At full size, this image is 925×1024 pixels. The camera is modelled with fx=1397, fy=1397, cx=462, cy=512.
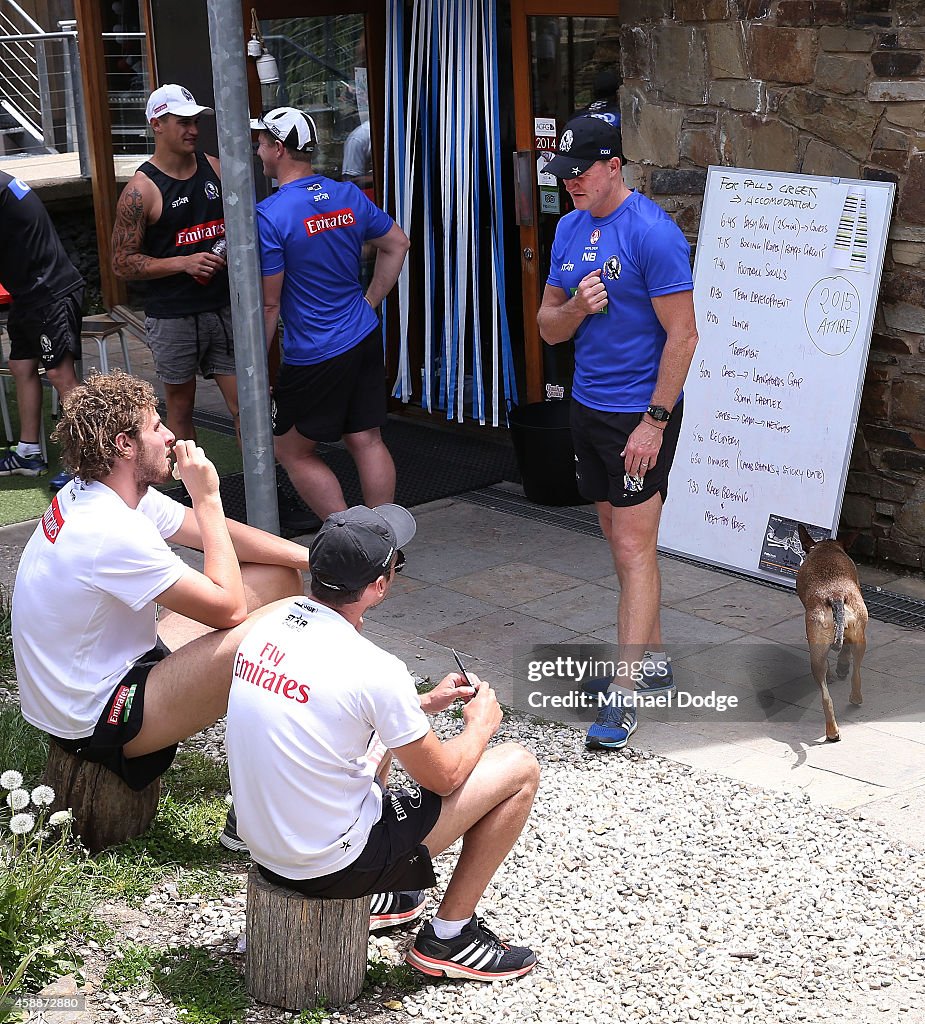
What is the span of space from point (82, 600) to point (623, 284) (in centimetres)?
197

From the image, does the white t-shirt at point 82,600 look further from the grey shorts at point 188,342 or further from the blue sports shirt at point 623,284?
the grey shorts at point 188,342

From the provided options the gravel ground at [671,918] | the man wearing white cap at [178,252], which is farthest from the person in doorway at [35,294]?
the gravel ground at [671,918]

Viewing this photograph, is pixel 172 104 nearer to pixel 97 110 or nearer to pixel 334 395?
pixel 334 395

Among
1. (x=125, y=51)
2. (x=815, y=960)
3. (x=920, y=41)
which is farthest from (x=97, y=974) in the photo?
(x=125, y=51)

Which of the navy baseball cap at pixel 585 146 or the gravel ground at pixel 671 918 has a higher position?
the navy baseball cap at pixel 585 146

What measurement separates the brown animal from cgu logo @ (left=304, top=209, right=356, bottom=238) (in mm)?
2427

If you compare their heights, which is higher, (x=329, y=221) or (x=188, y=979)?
(x=329, y=221)

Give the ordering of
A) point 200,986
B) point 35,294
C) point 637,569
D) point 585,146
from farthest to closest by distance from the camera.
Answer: point 35,294 < point 637,569 < point 585,146 < point 200,986

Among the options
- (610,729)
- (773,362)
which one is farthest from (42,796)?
(773,362)

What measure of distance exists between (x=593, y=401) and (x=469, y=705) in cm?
161

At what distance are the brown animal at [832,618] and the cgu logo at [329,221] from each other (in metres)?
2.43

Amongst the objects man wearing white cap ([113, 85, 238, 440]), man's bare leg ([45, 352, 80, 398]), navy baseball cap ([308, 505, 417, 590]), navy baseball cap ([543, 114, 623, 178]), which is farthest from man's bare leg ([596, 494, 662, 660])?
man's bare leg ([45, 352, 80, 398])

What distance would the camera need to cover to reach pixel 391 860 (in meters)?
3.12

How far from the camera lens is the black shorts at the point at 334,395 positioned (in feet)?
19.5
